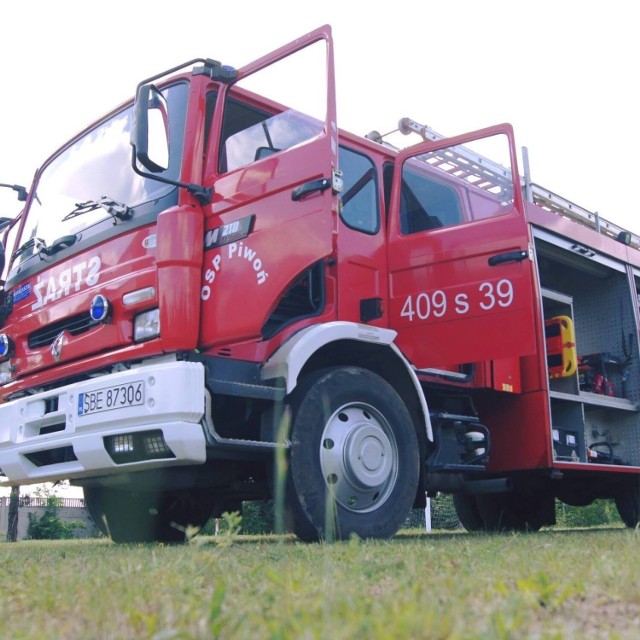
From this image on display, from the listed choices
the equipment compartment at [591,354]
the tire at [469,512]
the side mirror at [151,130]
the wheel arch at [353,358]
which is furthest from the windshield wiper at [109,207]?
the tire at [469,512]

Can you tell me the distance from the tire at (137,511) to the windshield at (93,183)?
75.6 inches

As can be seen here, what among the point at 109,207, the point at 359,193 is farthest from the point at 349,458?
the point at 109,207

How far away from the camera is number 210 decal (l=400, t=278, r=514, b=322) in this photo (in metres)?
5.42

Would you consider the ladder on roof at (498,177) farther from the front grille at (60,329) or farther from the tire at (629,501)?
the front grille at (60,329)

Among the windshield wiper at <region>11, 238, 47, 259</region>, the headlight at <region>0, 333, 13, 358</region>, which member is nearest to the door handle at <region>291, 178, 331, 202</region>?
the windshield wiper at <region>11, 238, 47, 259</region>

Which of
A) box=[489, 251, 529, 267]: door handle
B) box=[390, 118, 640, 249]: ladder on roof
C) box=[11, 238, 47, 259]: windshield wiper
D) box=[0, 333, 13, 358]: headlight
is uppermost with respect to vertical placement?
box=[390, 118, 640, 249]: ladder on roof

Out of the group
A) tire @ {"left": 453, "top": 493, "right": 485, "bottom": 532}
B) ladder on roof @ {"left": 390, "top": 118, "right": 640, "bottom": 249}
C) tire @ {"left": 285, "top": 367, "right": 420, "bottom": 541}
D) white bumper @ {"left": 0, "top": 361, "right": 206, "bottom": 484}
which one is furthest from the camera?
tire @ {"left": 453, "top": 493, "right": 485, "bottom": 532}

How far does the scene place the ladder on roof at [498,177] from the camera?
6277 mm

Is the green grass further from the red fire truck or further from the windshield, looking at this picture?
the windshield

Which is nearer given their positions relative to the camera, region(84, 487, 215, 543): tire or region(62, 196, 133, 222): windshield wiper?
region(62, 196, 133, 222): windshield wiper

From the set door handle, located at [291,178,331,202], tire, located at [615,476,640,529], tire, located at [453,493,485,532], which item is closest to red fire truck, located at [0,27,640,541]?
door handle, located at [291,178,331,202]

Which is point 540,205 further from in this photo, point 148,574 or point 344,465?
point 148,574

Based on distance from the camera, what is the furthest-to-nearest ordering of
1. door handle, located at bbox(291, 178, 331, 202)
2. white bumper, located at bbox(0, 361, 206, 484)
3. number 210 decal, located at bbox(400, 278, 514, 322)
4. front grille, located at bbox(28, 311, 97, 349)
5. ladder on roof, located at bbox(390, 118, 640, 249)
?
1. ladder on roof, located at bbox(390, 118, 640, 249)
2. number 210 decal, located at bbox(400, 278, 514, 322)
3. front grille, located at bbox(28, 311, 97, 349)
4. door handle, located at bbox(291, 178, 331, 202)
5. white bumper, located at bbox(0, 361, 206, 484)

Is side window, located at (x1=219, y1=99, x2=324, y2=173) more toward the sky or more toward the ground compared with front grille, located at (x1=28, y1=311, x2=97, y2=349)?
more toward the sky
